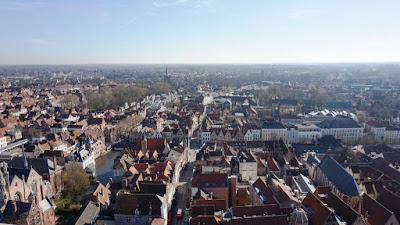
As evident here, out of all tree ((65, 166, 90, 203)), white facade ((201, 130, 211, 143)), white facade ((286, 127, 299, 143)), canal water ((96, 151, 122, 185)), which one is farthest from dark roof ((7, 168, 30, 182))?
white facade ((286, 127, 299, 143))

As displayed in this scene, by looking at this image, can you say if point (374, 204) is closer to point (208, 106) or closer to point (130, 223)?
point (130, 223)

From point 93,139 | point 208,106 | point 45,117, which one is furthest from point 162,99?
point 93,139

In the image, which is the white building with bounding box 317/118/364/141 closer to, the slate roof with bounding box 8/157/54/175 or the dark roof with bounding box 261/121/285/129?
the dark roof with bounding box 261/121/285/129

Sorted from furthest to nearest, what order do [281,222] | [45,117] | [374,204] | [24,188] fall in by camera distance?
1. [45,117]
2. [24,188]
3. [374,204]
4. [281,222]

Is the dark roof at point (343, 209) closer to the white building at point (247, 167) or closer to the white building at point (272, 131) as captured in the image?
the white building at point (247, 167)

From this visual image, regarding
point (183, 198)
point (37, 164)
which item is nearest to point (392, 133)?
point (183, 198)

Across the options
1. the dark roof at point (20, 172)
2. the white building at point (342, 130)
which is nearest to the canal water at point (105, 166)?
the dark roof at point (20, 172)
